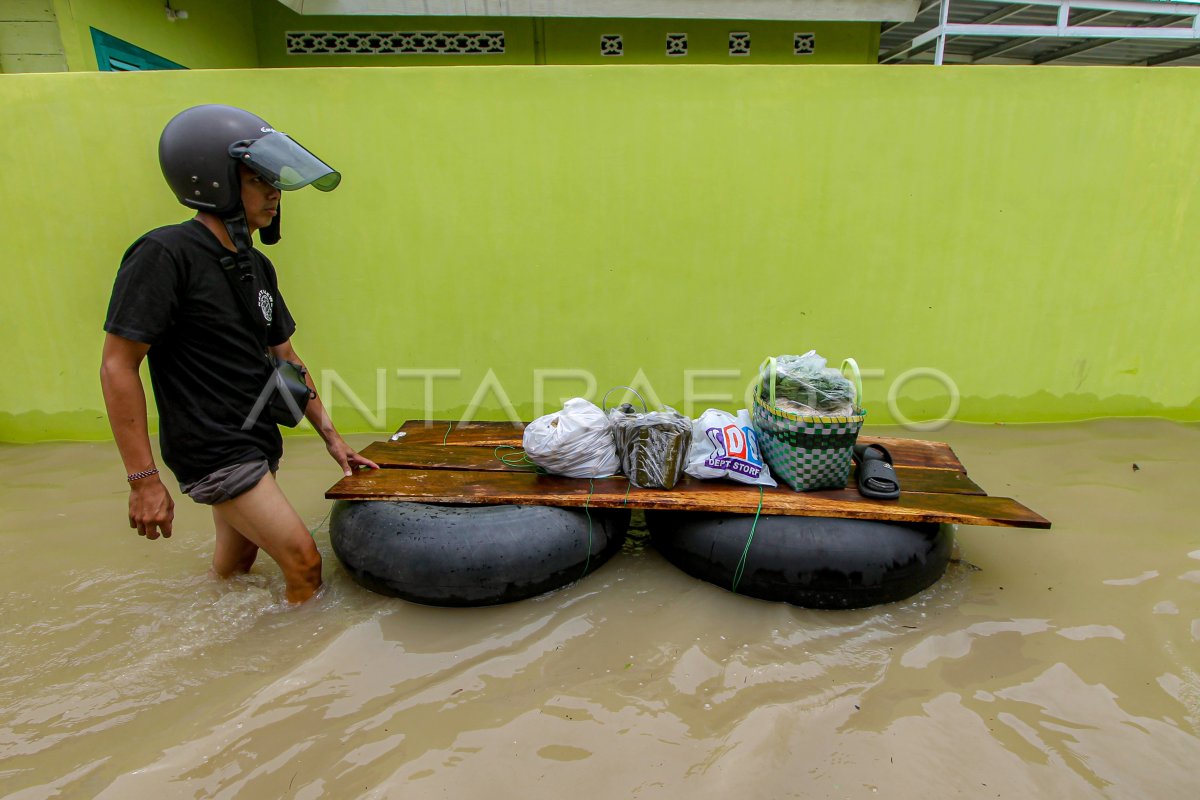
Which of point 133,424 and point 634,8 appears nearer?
point 133,424

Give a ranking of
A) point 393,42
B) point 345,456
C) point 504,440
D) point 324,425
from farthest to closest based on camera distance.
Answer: point 393,42
point 504,440
point 345,456
point 324,425

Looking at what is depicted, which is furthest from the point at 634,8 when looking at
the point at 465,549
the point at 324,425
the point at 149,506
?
the point at 149,506

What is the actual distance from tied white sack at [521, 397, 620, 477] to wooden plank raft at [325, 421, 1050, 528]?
0.06m

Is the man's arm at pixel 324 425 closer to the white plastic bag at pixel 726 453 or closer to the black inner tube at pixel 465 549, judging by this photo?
the black inner tube at pixel 465 549

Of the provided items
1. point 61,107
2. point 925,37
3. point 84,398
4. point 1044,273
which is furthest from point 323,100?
point 925,37

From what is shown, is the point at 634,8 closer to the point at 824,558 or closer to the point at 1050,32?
the point at 1050,32

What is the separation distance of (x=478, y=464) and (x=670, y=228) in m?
1.95

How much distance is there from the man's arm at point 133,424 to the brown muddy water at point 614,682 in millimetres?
588

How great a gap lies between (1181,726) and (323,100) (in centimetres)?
465

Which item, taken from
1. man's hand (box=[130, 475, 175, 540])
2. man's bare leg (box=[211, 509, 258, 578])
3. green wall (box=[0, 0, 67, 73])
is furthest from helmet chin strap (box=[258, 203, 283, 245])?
green wall (box=[0, 0, 67, 73])

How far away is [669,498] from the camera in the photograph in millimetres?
2523

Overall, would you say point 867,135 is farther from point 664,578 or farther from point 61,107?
point 61,107

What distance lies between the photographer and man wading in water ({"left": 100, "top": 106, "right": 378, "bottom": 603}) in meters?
1.89

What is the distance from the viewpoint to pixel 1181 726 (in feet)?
6.13
